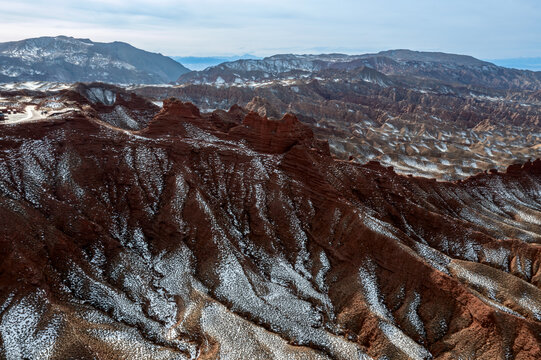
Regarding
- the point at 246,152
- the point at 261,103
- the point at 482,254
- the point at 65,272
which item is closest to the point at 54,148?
the point at 65,272

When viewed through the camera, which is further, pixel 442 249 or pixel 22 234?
pixel 442 249

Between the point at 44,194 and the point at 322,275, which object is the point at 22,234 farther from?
the point at 322,275

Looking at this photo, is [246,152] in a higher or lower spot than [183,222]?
higher

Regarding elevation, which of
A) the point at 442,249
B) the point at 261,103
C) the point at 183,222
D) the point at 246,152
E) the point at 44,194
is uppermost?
the point at 261,103

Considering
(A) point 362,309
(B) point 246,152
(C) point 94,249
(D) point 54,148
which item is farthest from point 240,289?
(D) point 54,148

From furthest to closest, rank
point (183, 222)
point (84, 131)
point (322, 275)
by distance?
point (84, 131) → point (183, 222) → point (322, 275)

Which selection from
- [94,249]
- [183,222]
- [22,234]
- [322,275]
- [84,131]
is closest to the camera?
[22,234]
